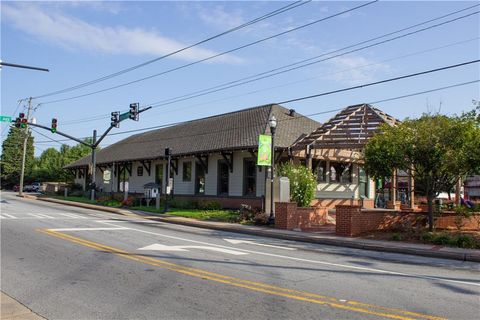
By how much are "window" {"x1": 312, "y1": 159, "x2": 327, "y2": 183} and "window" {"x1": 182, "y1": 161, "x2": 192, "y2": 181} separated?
9.39 m

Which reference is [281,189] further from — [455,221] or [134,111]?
[134,111]

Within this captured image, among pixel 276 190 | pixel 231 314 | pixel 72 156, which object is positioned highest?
pixel 72 156

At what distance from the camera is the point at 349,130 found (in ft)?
78.9

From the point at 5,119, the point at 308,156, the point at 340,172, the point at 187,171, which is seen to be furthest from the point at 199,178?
the point at 5,119

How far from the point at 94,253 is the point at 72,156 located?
8001cm

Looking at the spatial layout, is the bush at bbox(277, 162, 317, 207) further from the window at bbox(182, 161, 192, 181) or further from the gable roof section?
the window at bbox(182, 161, 192, 181)

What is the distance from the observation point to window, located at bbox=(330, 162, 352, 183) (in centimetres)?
2802

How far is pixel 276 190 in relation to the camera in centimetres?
2055

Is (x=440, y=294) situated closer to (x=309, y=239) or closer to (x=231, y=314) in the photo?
(x=231, y=314)

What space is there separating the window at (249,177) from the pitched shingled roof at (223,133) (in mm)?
1441

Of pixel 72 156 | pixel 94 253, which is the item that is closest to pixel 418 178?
pixel 94 253

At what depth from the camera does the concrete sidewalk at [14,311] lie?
19.8 ft

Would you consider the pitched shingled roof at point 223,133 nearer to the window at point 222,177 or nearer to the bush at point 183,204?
the window at point 222,177

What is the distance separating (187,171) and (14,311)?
2621 cm
